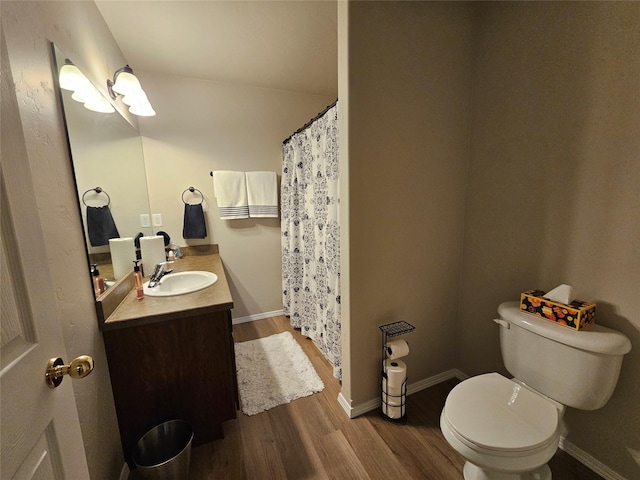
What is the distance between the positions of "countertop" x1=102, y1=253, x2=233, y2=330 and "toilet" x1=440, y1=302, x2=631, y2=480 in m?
1.16

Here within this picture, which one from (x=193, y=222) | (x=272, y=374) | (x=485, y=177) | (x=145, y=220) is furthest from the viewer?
(x=193, y=222)

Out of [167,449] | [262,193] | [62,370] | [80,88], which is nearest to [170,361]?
[167,449]

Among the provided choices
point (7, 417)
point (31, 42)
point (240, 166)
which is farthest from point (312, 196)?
point (7, 417)

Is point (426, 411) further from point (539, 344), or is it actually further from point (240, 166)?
point (240, 166)

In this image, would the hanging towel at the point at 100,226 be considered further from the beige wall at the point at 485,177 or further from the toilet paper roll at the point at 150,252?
the beige wall at the point at 485,177

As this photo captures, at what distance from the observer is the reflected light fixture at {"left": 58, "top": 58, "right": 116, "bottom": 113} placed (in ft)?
3.28

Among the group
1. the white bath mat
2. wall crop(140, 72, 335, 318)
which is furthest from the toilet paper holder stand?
A: wall crop(140, 72, 335, 318)

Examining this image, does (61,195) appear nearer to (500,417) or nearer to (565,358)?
(500,417)

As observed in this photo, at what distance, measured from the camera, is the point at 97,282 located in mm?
1137

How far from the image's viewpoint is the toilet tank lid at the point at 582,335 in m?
1.00

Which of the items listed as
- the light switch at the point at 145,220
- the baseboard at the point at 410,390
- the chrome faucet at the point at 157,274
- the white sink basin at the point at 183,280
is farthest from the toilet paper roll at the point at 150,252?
the baseboard at the point at 410,390

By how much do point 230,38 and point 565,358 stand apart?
8.77 ft

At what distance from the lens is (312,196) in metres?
2.09

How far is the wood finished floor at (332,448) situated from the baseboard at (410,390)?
0.11 feet
